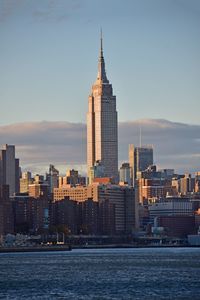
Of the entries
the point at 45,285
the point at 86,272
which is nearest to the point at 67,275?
the point at 86,272

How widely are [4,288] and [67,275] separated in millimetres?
20348

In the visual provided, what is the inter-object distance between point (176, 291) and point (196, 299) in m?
7.32

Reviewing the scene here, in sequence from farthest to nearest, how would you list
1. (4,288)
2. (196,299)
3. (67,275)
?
(67,275) → (4,288) → (196,299)

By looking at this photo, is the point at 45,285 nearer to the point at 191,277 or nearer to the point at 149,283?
the point at 149,283

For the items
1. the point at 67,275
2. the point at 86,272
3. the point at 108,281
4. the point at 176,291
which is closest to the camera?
the point at 176,291

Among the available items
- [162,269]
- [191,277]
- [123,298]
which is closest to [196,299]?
[123,298]

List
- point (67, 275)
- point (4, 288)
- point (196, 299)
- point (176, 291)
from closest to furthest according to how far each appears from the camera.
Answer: point (196, 299) → point (176, 291) → point (4, 288) → point (67, 275)

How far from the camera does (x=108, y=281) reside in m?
106

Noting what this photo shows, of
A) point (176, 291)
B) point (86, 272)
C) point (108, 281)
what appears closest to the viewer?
point (176, 291)

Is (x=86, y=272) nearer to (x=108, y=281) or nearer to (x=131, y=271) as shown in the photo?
(x=131, y=271)

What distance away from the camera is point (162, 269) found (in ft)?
427

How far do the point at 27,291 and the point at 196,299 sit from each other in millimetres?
16191

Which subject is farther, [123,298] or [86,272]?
[86,272]

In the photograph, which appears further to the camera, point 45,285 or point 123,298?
point 45,285
